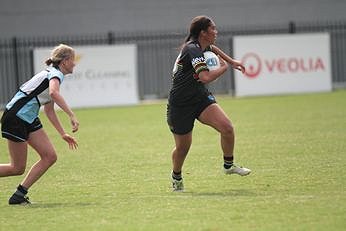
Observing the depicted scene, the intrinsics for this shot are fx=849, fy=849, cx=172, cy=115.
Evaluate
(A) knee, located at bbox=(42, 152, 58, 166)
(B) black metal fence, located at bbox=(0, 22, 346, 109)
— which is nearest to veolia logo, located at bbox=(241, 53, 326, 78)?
(B) black metal fence, located at bbox=(0, 22, 346, 109)

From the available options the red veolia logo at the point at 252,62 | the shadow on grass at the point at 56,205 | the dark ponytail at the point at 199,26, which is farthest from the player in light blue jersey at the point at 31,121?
the red veolia logo at the point at 252,62

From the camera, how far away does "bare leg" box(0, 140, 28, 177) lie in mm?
9148

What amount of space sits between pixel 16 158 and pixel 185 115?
6.55 feet

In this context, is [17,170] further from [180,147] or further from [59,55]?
[180,147]

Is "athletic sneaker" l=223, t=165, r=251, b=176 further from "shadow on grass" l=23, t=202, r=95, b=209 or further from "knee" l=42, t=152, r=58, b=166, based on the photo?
"knee" l=42, t=152, r=58, b=166

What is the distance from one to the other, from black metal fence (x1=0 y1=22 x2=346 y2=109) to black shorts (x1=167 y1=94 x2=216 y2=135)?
64.4 feet

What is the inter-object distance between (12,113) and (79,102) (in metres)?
17.1

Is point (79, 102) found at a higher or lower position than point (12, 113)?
lower

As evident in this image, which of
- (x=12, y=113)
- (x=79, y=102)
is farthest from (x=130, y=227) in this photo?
(x=79, y=102)

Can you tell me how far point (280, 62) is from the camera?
27.6 meters

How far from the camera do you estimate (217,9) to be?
34.6 meters

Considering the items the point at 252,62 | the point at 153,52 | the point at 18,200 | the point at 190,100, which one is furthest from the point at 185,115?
the point at 153,52

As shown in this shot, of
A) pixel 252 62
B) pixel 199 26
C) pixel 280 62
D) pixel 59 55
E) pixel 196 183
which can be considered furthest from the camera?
pixel 280 62

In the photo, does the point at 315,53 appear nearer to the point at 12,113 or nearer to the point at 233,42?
the point at 233,42
